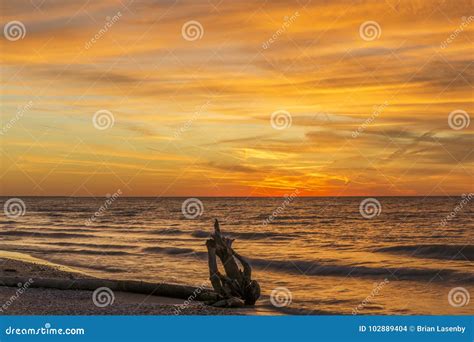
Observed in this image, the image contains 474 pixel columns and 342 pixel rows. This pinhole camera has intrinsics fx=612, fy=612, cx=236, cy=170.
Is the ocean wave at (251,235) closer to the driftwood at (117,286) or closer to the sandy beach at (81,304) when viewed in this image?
the driftwood at (117,286)

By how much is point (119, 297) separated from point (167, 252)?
1963 centimetres

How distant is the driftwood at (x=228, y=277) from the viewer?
56.4 feet

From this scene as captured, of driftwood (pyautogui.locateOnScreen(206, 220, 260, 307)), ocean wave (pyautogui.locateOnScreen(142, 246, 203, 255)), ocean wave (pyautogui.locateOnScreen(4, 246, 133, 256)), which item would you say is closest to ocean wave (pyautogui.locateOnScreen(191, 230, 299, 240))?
ocean wave (pyautogui.locateOnScreen(142, 246, 203, 255))

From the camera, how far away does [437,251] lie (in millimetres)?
41094

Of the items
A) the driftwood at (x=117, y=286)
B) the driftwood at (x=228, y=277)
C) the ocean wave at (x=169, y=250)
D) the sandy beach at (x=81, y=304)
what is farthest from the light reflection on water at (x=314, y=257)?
the sandy beach at (x=81, y=304)

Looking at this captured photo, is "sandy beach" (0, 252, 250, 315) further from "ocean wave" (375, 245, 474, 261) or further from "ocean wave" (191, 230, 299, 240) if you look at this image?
"ocean wave" (191, 230, 299, 240)

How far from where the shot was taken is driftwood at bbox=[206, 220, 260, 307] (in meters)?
17.2

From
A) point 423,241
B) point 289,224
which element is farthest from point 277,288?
point 289,224

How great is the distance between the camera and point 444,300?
21578mm

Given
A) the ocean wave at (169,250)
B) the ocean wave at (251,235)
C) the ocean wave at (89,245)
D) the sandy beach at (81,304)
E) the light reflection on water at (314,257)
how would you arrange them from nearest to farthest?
the sandy beach at (81,304), the light reflection on water at (314,257), the ocean wave at (169,250), the ocean wave at (89,245), the ocean wave at (251,235)

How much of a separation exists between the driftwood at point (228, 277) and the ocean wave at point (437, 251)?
902 inches

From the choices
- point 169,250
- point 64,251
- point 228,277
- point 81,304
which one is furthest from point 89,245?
point 228,277

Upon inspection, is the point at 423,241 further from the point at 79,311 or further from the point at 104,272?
the point at 79,311

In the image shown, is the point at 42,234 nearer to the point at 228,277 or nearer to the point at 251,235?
the point at 251,235
